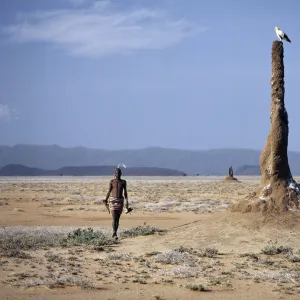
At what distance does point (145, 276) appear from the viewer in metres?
11.1

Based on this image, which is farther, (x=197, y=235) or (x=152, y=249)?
(x=197, y=235)

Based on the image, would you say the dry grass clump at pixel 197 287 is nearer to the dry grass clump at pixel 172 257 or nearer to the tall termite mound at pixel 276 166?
the dry grass clump at pixel 172 257

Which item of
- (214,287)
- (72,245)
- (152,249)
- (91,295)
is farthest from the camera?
(72,245)

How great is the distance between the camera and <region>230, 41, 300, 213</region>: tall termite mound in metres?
15.9

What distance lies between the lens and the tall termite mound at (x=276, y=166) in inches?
625

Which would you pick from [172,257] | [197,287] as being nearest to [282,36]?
[172,257]

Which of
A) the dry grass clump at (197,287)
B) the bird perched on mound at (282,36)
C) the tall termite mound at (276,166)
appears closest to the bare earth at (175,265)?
the dry grass clump at (197,287)

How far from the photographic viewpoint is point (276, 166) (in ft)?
53.4

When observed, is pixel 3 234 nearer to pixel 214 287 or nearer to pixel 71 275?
pixel 71 275

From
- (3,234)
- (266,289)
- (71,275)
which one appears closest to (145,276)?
(71,275)

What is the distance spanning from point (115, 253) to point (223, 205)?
19.4 m

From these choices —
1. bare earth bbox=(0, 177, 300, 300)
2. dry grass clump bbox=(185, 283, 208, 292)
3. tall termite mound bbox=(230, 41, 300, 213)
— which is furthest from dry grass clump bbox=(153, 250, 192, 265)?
tall termite mound bbox=(230, 41, 300, 213)

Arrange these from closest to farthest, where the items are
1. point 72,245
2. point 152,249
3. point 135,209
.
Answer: point 152,249 → point 72,245 → point 135,209

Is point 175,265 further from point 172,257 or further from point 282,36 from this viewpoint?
point 282,36
